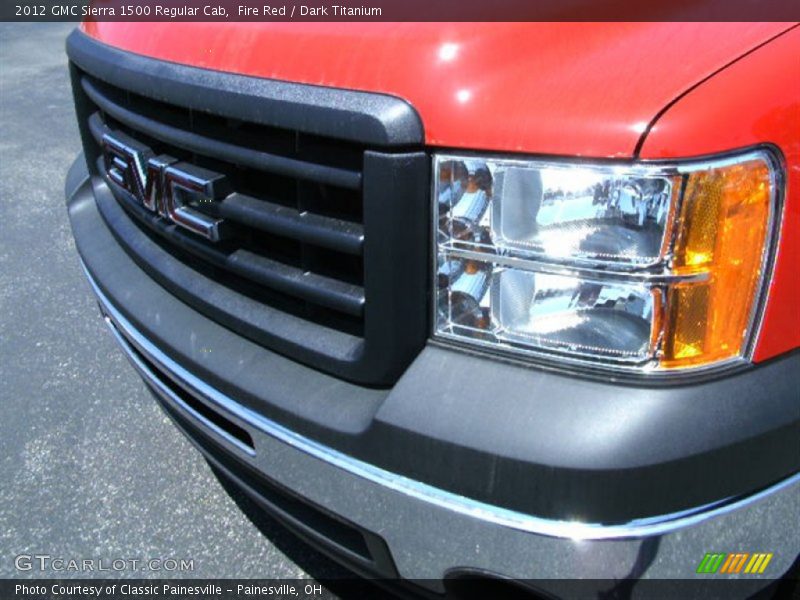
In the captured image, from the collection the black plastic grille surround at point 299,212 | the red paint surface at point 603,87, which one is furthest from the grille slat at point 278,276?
the red paint surface at point 603,87

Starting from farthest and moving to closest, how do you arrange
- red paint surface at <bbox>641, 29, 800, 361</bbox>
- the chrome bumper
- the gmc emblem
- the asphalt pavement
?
1. the asphalt pavement
2. the gmc emblem
3. the chrome bumper
4. red paint surface at <bbox>641, 29, 800, 361</bbox>

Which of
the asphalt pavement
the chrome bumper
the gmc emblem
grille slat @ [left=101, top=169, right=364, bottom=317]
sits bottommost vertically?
the asphalt pavement

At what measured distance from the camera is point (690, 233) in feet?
4.08

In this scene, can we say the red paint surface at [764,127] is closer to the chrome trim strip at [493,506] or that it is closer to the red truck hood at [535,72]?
the red truck hood at [535,72]

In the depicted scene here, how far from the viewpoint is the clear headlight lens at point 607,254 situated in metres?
1.24

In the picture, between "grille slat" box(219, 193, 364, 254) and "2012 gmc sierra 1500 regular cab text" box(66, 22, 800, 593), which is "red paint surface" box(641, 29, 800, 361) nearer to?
"2012 gmc sierra 1500 regular cab text" box(66, 22, 800, 593)

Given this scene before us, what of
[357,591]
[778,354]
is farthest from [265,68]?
[357,591]

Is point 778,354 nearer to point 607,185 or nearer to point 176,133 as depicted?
point 607,185

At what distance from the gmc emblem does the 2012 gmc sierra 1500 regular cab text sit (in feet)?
0.44

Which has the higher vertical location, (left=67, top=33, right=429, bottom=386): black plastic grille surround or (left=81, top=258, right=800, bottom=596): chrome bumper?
(left=67, top=33, right=429, bottom=386): black plastic grille surround

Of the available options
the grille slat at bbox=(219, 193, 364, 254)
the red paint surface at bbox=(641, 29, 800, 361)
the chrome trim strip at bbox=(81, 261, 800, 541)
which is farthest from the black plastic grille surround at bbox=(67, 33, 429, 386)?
the red paint surface at bbox=(641, 29, 800, 361)

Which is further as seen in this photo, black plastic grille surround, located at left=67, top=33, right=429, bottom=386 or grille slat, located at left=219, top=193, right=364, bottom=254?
grille slat, located at left=219, top=193, right=364, bottom=254

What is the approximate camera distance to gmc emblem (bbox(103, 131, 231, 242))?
1.75 meters

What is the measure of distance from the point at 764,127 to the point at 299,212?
0.88m
